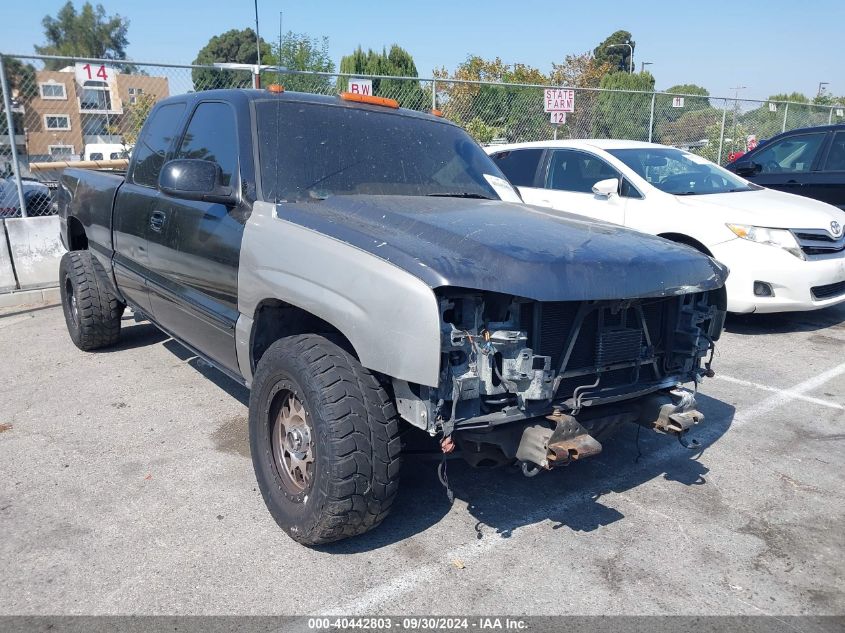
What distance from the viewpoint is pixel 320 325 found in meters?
3.36

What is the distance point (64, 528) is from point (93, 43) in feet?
258

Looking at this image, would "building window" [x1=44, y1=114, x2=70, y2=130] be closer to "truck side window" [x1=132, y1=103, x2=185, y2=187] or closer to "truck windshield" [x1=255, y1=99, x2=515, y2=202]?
"truck side window" [x1=132, y1=103, x2=185, y2=187]

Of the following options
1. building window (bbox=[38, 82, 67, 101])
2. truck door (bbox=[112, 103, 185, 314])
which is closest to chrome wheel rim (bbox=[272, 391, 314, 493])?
truck door (bbox=[112, 103, 185, 314])

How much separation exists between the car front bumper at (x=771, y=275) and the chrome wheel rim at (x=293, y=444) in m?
4.60

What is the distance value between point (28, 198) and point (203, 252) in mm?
9443

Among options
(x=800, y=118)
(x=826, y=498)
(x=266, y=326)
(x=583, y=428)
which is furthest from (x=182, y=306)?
(x=800, y=118)

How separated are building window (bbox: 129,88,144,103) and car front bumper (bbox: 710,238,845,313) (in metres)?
15.5

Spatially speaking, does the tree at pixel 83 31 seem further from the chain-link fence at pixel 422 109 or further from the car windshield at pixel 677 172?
the car windshield at pixel 677 172

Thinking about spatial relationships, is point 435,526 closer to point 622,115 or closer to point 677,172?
point 677,172

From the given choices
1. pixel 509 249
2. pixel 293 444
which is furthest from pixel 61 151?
pixel 509 249

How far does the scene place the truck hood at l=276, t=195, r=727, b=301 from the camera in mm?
2641

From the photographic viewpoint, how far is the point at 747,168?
9281 millimetres

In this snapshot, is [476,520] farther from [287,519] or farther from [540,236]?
[540,236]

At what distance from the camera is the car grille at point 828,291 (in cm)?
649
